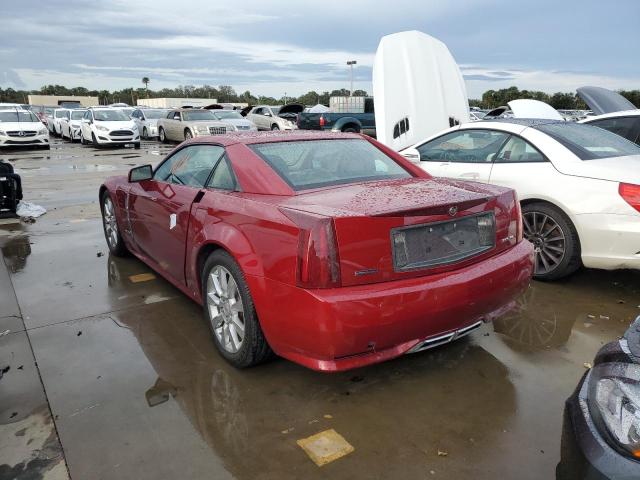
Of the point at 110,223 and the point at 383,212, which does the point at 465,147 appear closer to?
the point at 383,212

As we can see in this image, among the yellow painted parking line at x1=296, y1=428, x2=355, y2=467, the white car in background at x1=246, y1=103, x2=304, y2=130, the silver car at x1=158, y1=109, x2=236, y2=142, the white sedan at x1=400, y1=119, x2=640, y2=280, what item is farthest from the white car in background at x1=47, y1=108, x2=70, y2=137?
the yellow painted parking line at x1=296, y1=428, x2=355, y2=467

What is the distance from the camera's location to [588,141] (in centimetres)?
482

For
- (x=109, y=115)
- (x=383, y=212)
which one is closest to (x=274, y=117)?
(x=109, y=115)

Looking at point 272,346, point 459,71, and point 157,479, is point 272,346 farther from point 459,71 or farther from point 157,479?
point 459,71

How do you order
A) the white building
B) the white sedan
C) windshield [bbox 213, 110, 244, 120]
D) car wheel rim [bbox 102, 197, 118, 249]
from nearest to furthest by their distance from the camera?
the white sedan, car wheel rim [bbox 102, 197, 118, 249], windshield [bbox 213, 110, 244, 120], the white building

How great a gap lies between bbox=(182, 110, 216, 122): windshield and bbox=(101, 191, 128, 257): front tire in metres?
15.4

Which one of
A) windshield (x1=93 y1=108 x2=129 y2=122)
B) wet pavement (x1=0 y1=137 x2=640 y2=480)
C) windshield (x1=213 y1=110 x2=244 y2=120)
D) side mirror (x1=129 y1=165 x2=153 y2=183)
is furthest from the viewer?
windshield (x1=213 y1=110 x2=244 y2=120)

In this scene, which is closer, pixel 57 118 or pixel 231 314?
pixel 231 314

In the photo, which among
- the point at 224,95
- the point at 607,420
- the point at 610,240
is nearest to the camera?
the point at 607,420

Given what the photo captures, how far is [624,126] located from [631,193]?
3.02 metres

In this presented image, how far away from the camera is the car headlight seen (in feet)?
4.67

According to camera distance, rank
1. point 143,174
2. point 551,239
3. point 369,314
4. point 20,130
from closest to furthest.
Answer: point 369,314 → point 143,174 → point 551,239 → point 20,130

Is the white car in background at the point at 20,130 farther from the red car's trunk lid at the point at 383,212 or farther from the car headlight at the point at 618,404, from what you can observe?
the car headlight at the point at 618,404

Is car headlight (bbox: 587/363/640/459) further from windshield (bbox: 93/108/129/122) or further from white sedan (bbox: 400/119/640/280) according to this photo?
windshield (bbox: 93/108/129/122)
